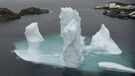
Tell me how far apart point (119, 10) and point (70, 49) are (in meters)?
28.8

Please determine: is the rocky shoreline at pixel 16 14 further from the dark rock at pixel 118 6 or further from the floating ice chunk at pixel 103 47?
the floating ice chunk at pixel 103 47

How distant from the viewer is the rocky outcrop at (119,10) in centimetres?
4977

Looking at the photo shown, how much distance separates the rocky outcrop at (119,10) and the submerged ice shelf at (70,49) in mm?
17554

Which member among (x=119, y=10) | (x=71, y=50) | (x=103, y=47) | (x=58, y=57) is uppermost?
(x=71, y=50)

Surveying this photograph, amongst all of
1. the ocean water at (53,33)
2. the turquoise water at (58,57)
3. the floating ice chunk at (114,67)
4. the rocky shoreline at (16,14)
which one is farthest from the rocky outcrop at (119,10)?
the floating ice chunk at (114,67)

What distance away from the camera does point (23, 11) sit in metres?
54.6

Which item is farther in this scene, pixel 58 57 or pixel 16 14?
pixel 16 14

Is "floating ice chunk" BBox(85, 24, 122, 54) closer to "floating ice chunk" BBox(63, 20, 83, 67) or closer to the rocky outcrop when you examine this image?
"floating ice chunk" BBox(63, 20, 83, 67)

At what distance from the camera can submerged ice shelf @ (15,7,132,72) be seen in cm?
2690

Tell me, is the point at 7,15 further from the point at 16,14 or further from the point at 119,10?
the point at 119,10

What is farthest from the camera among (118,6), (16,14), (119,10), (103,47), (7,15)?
(118,6)

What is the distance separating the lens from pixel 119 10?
54062 millimetres

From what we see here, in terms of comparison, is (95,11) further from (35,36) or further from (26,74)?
(26,74)

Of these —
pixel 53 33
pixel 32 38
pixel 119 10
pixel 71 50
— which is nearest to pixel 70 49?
pixel 71 50
